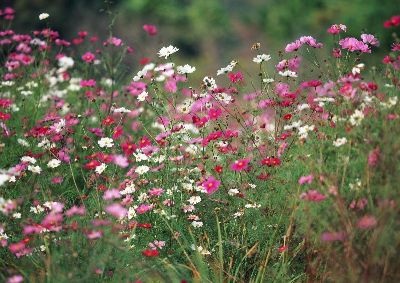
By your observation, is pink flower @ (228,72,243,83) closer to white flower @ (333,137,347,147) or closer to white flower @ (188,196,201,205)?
white flower @ (188,196,201,205)

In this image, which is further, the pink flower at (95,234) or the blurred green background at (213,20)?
the blurred green background at (213,20)

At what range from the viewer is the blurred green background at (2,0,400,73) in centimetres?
1338

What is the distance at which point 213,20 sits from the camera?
1642cm

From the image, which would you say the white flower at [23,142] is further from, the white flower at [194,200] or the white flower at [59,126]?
the white flower at [194,200]

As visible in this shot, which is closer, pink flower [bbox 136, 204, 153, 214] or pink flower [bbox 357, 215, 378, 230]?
pink flower [bbox 357, 215, 378, 230]

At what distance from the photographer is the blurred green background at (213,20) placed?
1338cm

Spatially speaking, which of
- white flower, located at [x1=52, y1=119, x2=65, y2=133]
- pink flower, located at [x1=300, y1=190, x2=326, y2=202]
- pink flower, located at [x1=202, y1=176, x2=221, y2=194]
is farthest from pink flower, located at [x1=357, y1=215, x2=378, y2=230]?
white flower, located at [x1=52, y1=119, x2=65, y2=133]

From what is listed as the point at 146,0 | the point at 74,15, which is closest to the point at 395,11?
the point at 146,0

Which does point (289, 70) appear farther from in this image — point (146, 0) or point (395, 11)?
point (146, 0)

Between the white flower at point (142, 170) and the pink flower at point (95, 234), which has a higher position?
the pink flower at point (95, 234)

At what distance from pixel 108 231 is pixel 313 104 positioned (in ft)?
5.29

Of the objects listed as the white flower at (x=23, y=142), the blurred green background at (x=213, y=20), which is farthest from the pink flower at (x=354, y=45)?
the blurred green background at (x=213, y=20)

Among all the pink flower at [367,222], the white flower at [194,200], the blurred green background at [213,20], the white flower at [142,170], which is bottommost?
the blurred green background at [213,20]

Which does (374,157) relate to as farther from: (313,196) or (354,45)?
(354,45)
